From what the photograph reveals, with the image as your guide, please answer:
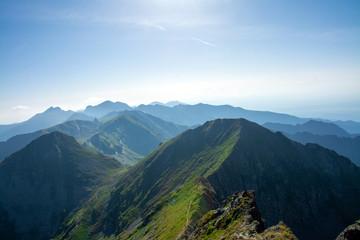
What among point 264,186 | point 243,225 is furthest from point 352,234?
point 264,186

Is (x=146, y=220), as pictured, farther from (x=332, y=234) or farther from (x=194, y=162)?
(x=332, y=234)

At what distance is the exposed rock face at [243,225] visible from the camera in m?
31.3

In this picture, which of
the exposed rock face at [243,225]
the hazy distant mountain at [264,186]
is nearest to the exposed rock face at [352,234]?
the exposed rock face at [243,225]

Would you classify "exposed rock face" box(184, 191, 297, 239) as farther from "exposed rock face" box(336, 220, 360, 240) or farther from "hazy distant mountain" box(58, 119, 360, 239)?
"hazy distant mountain" box(58, 119, 360, 239)

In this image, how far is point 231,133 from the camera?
655 ft

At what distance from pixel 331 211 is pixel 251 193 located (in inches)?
5913

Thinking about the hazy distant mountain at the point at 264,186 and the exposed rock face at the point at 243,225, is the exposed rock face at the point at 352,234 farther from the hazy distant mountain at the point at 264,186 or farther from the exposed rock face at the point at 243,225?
the hazy distant mountain at the point at 264,186

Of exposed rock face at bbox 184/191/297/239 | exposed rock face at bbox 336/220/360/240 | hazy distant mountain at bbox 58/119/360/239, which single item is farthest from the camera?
hazy distant mountain at bbox 58/119/360/239

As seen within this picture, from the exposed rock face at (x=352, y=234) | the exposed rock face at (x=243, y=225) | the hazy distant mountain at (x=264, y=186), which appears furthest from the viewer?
the hazy distant mountain at (x=264, y=186)

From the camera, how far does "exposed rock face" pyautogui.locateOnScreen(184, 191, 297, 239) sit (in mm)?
31277

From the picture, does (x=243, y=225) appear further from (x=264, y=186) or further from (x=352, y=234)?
(x=264, y=186)

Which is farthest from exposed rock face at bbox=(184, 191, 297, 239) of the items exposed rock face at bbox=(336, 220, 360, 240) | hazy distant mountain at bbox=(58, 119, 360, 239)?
hazy distant mountain at bbox=(58, 119, 360, 239)

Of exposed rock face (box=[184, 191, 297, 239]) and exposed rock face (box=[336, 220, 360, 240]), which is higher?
exposed rock face (box=[336, 220, 360, 240])

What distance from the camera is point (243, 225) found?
124ft
